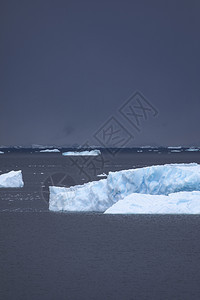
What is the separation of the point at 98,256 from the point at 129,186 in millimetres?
8095

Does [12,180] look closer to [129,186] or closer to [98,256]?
[129,186]

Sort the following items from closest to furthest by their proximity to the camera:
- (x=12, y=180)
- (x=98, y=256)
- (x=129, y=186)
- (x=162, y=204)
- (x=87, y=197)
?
(x=98, y=256), (x=162, y=204), (x=87, y=197), (x=129, y=186), (x=12, y=180)

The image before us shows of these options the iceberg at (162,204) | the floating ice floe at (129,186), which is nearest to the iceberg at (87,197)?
the floating ice floe at (129,186)

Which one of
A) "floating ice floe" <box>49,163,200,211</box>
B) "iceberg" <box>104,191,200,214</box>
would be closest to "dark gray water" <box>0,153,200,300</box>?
"iceberg" <box>104,191,200,214</box>

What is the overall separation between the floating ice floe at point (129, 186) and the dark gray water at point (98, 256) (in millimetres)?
759

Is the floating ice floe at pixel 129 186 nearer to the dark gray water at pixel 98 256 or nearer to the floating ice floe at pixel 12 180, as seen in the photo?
the dark gray water at pixel 98 256

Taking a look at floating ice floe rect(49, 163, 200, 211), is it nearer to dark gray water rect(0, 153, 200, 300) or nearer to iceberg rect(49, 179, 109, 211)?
iceberg rect(49, 179, 109, 211)

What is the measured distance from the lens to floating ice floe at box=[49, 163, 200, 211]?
2262 cm

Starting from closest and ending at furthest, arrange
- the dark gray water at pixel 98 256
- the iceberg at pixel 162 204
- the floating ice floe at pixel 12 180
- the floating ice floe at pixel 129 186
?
the dark gray water at pixel 98 256, the iceberg at pixel 162 204, the floating ice floe at pixel 129 186, the floating ice floe at pixel 12 180

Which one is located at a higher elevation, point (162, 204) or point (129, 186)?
point (129, 186)

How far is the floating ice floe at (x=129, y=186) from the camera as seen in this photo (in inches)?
891

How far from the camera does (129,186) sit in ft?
75.8

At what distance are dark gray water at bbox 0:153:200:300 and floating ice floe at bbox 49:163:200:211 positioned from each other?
759 millimetres

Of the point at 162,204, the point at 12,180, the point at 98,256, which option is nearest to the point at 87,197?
the point at 162,204
